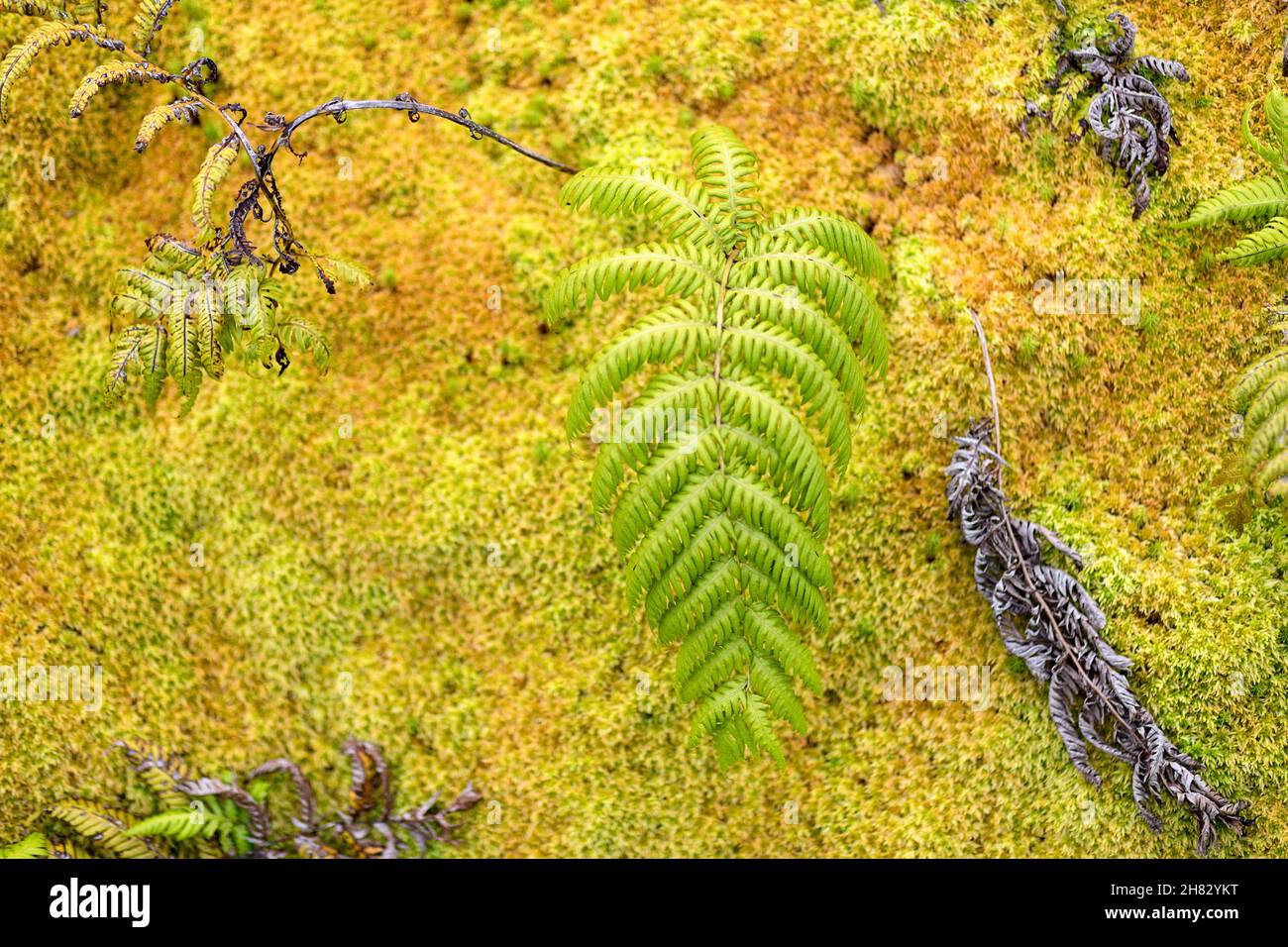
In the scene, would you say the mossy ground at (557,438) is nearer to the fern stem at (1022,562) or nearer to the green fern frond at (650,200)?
the fern stem at (1022,562)

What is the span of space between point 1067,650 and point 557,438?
2.39 meters

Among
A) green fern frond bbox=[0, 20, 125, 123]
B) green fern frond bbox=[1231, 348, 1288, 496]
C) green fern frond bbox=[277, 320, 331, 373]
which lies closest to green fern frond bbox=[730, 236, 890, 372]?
green fern frond bbox=[1231, 348, 1288, 496]

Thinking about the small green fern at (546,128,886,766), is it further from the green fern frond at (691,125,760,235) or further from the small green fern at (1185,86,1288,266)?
the small green fern at (1185,86,1288,266)

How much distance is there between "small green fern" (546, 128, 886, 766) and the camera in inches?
135

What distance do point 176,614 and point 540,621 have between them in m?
1.70

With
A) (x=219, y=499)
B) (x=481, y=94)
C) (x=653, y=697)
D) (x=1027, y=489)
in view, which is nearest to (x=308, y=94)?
(x=481, y=94)

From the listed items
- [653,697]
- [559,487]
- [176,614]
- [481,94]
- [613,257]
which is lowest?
[653,697]

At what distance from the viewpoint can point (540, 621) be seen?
14.1 ft

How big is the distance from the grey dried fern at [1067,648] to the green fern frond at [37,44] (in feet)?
13.2

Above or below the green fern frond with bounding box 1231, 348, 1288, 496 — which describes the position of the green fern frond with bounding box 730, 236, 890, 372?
above

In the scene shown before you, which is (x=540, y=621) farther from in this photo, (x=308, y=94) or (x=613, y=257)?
(x=308, y=94)

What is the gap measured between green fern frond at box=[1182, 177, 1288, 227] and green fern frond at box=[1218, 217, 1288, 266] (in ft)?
0.26

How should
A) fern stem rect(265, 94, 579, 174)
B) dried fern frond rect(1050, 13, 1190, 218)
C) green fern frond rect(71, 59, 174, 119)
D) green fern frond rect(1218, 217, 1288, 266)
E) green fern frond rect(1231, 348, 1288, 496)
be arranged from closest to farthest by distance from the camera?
1. green fern frond rect(1231, 348, 1288, 496)
2. green fern frond rect(71, 59, 174, 119)
3. green fern frond rect(1218, 217, 1288, 266)
4. fern stem rect(265, 94, 579, 174)
5. dried fern frond rect(1050, 13, 1190, 218)

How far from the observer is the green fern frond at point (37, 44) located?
370 centimetres
